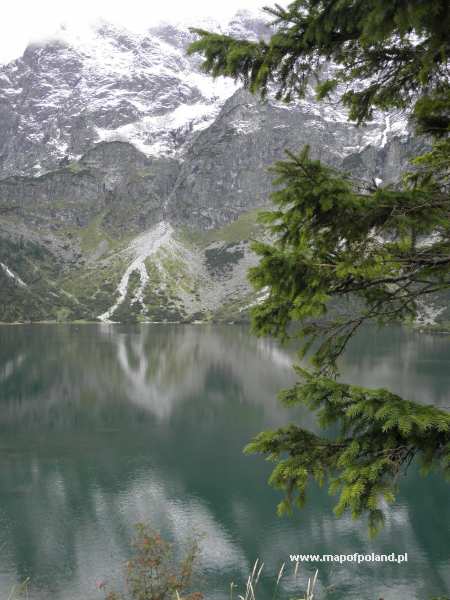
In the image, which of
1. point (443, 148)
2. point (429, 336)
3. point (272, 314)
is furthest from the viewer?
point (429, 336)

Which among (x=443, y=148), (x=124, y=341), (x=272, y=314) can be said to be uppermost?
(x=443, y=148)

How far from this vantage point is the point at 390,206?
281 inches

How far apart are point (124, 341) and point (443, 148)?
178316mm

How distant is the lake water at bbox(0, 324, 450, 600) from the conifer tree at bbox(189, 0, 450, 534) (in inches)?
233

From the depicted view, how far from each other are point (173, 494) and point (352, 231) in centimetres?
4390

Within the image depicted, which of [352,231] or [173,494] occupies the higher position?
[352,231]

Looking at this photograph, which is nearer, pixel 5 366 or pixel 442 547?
pixel 442 547

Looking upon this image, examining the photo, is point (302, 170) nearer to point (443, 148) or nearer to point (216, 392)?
point (443, 148)

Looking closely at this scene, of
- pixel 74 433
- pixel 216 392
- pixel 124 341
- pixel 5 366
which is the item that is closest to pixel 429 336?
pixel 124 341

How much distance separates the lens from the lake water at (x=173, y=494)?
33.9 metres

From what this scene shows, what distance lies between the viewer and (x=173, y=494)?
155ft

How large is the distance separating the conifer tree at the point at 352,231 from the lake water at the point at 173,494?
592cm

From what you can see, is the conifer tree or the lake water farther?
the lake water

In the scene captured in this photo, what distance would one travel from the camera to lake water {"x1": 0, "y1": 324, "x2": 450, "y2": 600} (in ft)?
111
